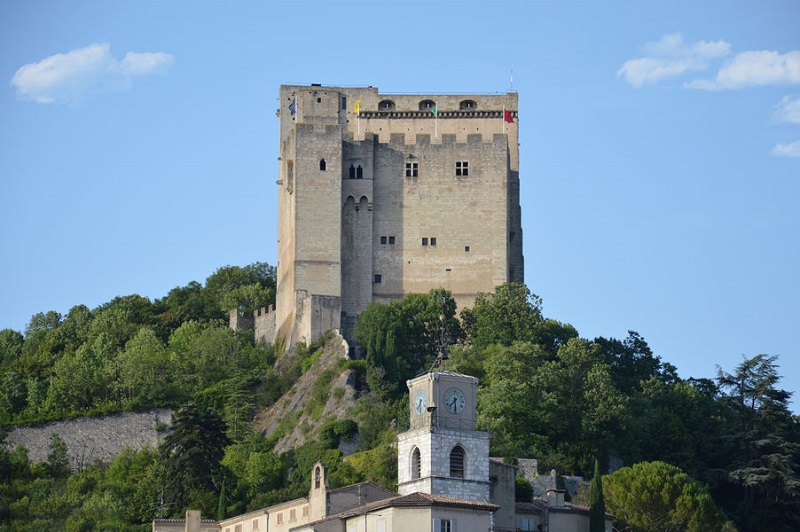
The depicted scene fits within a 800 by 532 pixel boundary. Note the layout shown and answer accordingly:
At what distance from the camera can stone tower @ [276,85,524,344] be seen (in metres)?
91.6

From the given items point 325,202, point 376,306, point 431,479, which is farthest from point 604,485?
point 325,202

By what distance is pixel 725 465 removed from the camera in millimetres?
80125

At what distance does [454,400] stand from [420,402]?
1165 mm

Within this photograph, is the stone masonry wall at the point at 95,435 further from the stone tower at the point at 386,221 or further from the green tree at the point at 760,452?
the green tree at the point at 760,452

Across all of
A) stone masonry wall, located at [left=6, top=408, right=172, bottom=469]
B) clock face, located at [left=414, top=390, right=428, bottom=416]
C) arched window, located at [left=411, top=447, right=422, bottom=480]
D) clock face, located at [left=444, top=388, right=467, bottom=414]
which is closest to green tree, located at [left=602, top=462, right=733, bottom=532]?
clock face, located at [left=444, top=388, right=467, bottom=414]

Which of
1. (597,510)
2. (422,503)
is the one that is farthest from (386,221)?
(422,503)

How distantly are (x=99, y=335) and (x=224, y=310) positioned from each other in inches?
309

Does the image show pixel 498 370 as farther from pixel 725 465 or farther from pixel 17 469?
pixel 17 469

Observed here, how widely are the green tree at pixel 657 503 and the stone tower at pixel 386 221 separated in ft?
73.7

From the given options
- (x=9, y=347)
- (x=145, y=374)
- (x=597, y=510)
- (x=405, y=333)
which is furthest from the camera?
(x=9, y=347)

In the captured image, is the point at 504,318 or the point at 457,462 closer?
the point at 457,462

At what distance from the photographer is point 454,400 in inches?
2384

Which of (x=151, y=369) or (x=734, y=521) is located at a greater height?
(x=151, y=369)

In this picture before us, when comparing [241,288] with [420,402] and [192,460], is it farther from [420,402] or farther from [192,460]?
[420,402]
